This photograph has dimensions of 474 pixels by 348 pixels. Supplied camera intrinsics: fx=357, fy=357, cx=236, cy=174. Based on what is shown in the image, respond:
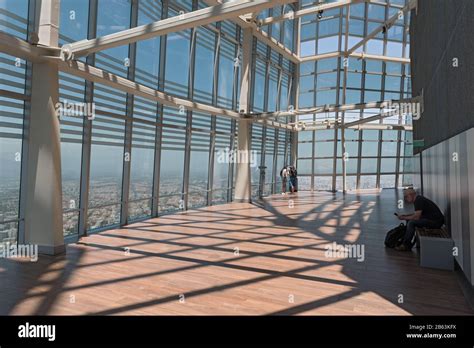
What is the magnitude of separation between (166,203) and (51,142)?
567cm

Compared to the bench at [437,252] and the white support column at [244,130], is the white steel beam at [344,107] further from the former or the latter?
the bench at [437,252]

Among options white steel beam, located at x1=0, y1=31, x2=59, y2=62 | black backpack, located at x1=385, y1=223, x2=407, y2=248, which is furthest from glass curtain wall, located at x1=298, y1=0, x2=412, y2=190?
white steel beam, located at x1=0, y1=31, x2=59, y2=62

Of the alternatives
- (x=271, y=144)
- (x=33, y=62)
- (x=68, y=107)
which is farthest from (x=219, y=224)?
(x=271, y=144)

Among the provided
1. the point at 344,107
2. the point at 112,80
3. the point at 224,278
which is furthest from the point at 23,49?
the point at 344,107

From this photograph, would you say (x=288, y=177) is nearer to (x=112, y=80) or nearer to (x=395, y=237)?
(x=395, y=237)

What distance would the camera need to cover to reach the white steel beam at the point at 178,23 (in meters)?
5.48

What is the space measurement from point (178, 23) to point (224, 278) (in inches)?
168

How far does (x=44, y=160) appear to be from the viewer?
6.54 meters

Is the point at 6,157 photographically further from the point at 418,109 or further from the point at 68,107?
the point at 418,109

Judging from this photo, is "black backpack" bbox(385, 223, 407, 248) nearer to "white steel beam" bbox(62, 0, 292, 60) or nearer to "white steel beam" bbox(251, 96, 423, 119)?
"white steel beam" bbox(62, 0, 292, 60)

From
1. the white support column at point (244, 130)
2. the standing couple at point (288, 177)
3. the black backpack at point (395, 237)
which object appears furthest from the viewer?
the standing couple at point (288, 177)

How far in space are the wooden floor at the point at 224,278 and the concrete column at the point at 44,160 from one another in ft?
1.93

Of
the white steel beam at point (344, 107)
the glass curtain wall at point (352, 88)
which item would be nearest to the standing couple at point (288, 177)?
the glass curtain wall at point (352, 88)

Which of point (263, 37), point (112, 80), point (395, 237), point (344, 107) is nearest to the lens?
point (395, 237)
